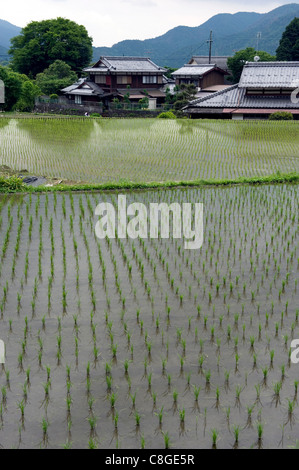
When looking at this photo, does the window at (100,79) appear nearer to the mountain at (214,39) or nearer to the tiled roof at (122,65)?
the tiled roof at (122,65)

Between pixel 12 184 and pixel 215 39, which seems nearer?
pixel 12 184

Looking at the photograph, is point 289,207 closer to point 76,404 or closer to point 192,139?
point 76,404

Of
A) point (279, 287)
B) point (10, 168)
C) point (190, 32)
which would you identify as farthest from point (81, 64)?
point (190, 32)

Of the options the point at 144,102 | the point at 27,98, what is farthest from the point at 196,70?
the point at 27,98

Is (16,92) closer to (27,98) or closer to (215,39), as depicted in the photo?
(27,98)

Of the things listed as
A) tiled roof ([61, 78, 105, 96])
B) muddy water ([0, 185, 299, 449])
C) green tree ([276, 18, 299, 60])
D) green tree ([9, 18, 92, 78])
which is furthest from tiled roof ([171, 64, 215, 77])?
muddy water ([0, 185, 299, 449])

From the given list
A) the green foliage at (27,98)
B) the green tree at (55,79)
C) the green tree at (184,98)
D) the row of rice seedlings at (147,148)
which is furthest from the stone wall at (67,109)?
the row of rice seedlings at (147,148)
